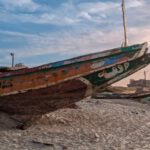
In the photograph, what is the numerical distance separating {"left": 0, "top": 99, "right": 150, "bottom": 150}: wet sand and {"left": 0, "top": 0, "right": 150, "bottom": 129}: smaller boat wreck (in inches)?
19.5

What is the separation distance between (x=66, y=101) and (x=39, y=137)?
1.68 metres

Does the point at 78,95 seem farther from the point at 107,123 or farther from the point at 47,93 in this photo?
the point at 107,123

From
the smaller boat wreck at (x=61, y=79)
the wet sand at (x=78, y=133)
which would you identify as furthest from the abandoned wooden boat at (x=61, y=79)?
the wet sand at (x=78, y=133)

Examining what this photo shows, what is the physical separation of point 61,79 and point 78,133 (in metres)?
1.54

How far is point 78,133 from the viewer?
8.62m

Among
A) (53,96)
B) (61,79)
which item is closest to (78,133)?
(53,96)

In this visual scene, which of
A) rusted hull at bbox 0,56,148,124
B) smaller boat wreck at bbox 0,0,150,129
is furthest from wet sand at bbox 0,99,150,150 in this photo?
smaller boat wreck at bbox 0,0,150,129

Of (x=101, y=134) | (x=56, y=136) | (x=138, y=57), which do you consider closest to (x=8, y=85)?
(x=56, y=136)

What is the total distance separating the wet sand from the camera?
7.32m

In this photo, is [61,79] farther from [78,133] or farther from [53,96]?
[78,133]

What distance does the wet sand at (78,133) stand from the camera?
7320 mm

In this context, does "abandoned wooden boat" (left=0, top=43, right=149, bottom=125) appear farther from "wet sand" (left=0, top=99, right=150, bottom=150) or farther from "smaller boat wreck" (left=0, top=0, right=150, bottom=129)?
"wet sand" (left=0, top=99, right=150, bottom=150)

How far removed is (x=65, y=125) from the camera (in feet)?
31.3

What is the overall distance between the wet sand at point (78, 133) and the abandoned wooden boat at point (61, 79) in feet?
1.78
